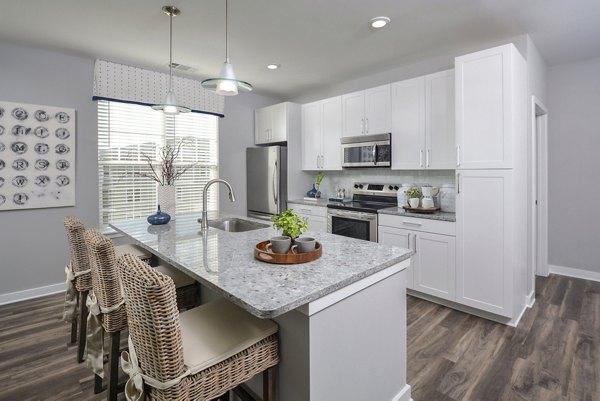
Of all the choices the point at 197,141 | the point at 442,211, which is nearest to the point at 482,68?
the point at 442,211

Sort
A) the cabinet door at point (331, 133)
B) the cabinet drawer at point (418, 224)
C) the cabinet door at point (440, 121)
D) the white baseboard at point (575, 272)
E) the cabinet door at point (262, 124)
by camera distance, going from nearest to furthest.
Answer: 1. the cabinet drawer at point (418, 224)
2. the cabinet door at point (440, 121)
3. the white baseboard at point (575, 272)
4. the cabinet door at point (331, 133)
5. the cabinet door at point (262, 124)

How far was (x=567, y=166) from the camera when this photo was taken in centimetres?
377

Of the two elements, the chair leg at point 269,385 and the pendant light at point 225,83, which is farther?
the pendant light at point 225,83

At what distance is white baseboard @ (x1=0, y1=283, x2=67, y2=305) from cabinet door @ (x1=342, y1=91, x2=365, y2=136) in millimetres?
3845

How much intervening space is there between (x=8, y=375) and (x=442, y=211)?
3852 mm

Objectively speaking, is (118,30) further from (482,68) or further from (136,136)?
(482,68)

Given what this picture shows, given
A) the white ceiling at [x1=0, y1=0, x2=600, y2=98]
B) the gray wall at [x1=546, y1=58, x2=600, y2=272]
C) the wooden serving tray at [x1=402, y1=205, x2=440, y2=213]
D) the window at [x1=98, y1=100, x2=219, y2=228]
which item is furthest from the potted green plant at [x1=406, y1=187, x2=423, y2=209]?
the window at [x1=98, y1=100, x2=219, y2=228]

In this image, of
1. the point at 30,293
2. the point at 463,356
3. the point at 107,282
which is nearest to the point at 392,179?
the point at 463,356

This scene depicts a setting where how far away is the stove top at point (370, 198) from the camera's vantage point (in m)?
3.86

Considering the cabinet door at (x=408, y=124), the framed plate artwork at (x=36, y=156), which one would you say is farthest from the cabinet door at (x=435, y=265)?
the framed plate artwork at (x=36, y=156)

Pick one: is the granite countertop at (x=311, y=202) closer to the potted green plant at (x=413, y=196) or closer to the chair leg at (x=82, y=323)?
the potted green plant at (x=413, y=196)

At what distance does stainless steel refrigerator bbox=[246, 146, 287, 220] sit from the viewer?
4637mm

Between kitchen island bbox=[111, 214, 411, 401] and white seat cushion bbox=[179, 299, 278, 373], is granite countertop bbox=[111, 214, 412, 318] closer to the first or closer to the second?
kitchen island bbox=[111, 214, 411, 401]

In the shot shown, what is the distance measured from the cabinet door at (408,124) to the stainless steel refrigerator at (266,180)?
65.5 inches
